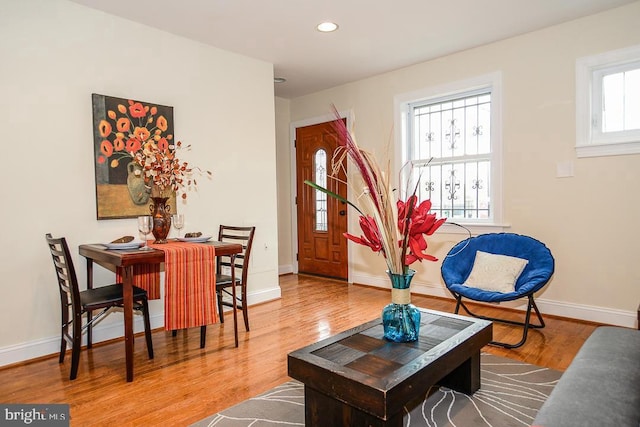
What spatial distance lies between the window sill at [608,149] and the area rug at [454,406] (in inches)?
76.4

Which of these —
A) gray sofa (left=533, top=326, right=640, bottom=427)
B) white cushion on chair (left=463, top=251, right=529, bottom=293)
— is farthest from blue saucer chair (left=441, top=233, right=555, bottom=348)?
gray sofa (left=533, top=326, right=640, bottom=427)

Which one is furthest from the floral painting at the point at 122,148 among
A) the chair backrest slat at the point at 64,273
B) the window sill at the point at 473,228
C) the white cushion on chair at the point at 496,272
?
the window sill at the point at 473,228

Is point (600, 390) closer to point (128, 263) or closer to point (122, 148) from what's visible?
point (128, 263)

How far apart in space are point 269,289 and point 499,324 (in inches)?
91.5

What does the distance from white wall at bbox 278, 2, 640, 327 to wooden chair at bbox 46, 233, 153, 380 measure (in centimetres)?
321

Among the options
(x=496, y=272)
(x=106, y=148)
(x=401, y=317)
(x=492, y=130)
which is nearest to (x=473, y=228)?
(x=496, y=272)

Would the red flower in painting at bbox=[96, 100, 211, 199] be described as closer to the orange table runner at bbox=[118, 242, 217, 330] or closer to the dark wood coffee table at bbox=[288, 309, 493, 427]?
the orange table runner at bbox=[118, 242, 217, 330]

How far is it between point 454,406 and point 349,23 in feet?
9.81

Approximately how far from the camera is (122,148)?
317 centimetres

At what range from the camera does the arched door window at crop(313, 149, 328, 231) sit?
5520 mm

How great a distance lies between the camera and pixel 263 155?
14.1ft

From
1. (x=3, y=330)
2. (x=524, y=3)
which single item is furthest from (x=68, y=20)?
(x=524, y=3)

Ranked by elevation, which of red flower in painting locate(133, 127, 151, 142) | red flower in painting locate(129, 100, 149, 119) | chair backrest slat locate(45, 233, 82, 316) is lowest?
chair backrest slat locate(45, 233, 82, 316)

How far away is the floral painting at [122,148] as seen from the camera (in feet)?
10.0
